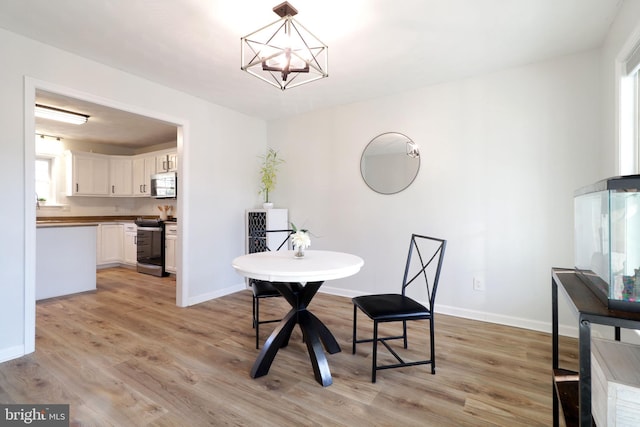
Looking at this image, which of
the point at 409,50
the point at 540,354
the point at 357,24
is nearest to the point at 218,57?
the point at 357,24

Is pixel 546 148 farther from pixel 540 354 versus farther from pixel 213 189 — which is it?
pixel 213 189

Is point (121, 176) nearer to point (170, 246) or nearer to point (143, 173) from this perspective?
point (143, 173)

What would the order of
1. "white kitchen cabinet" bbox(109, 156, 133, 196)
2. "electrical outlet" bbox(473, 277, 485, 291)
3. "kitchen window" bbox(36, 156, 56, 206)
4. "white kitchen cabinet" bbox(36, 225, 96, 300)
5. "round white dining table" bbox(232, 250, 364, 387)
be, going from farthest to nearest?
"white kitchen cabinet" bbox(109, 156, 133, 196) < "kitchen window" bbox(36, 156, 56, 206) < "white kitchen cabinet" bbox(36, 225, 96, 300) < "electrical outlet" bbox(473, 277, 485, 291) < "round white dining table" bbox(232, 250, 364, 387)

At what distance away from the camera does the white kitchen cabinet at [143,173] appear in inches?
221

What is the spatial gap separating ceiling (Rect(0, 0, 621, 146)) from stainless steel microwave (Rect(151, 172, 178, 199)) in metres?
2.41

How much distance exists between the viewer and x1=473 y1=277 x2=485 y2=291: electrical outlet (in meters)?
2.93

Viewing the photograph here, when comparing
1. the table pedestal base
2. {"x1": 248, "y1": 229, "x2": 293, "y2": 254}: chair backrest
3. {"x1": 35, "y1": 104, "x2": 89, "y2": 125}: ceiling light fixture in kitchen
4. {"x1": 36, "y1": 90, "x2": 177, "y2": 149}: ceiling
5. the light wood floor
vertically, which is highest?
{"x1": 36, "y1": 90, "x2": 177, "y2": 149}: ceiling

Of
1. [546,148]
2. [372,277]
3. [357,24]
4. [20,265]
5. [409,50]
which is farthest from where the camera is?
[372,277]

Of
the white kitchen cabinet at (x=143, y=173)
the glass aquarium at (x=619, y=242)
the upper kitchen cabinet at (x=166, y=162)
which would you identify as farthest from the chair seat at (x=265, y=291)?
the white kitchen cabinet at (x=143, y=173)

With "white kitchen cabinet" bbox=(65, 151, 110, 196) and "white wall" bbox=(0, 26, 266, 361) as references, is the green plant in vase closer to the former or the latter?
"white wall" bbox=(0, 26, 266, 361)

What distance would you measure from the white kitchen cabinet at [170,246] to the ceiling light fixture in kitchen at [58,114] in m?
1.88

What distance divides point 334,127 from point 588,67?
246 cm

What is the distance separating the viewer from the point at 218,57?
2.61 metres

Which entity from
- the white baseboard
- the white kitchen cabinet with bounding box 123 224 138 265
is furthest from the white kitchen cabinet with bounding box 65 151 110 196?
the white baseboard
